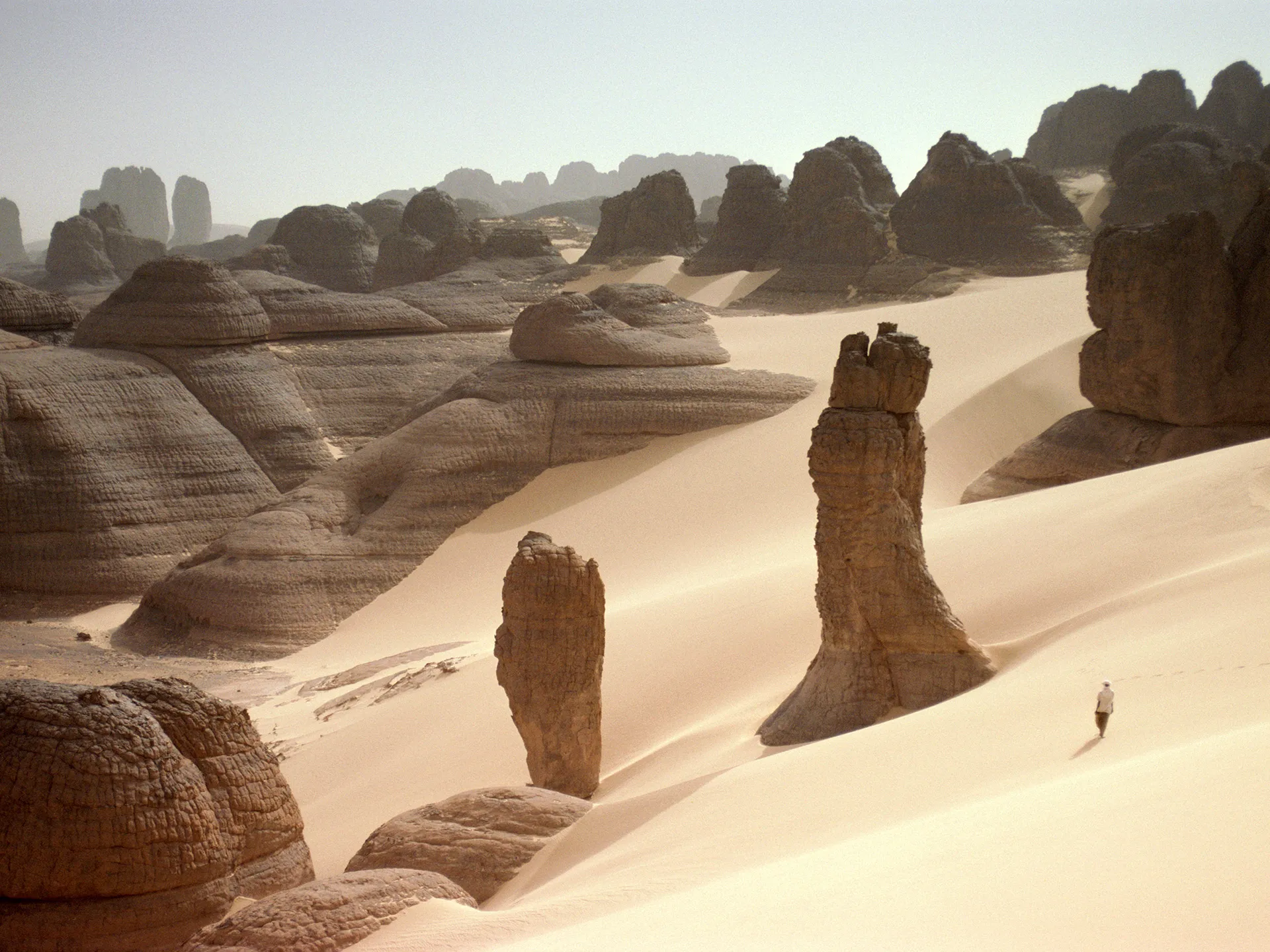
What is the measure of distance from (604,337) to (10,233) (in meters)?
71.1

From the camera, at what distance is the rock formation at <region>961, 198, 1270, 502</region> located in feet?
48.1

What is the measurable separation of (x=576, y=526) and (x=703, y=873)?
36.3 feet

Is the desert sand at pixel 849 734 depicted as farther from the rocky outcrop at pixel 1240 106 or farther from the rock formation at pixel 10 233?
the rock formation at pixel 10 233

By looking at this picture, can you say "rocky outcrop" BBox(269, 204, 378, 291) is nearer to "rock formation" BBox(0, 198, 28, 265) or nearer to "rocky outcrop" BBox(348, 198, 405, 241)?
"rocky outcrop" BBox(348, 198, 405, 241)

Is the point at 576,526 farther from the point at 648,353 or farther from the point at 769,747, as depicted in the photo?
the point at 769,747

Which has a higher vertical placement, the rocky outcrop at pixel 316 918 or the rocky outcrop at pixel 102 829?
the rocky outcrop at pixel 102 829

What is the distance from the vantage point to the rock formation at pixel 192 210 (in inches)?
3563

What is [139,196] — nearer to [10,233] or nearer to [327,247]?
[10,233]

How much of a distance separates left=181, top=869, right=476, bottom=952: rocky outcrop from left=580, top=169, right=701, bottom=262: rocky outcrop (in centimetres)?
3041

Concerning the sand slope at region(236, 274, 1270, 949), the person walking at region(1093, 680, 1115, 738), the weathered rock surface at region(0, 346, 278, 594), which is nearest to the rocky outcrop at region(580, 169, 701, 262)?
the sand slope at region(236, 274, 1270, 949)

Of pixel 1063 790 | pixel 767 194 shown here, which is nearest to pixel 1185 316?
pixel 1063 790

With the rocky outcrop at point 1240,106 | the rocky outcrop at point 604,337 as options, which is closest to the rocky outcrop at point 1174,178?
the rocky outcrop at point 1240,106

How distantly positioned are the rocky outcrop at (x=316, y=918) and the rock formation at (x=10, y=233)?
80671mm

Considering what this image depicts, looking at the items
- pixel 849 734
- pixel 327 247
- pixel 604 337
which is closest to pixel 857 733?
pixel 849 734
